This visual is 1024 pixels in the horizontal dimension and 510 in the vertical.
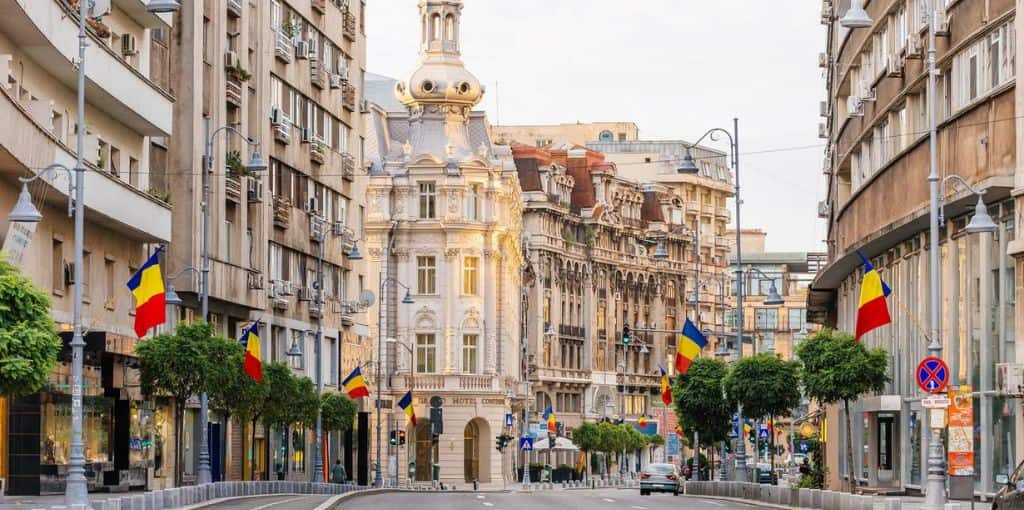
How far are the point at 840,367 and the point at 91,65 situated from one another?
19.2 meters

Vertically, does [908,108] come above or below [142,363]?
above

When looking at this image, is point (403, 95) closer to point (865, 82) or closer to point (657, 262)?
point (657, 262)

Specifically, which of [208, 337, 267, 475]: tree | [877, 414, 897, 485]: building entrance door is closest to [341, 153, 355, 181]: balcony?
[208, 337, 267, 475]: tree

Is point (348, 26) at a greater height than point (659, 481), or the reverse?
point (348, 26)

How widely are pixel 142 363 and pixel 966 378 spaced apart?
20.2 metres

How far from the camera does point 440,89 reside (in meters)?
116

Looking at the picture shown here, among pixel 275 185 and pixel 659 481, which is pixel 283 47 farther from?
pixel 659 481

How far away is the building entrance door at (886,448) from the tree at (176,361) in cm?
1854

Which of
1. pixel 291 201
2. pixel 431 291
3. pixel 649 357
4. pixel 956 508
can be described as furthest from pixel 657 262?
pixel 956 508

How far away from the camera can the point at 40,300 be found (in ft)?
109

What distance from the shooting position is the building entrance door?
2175 inches

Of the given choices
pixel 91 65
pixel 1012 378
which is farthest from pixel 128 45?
pixel 1012 378

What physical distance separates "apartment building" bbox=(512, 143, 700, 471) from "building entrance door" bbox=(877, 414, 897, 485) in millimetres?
70126

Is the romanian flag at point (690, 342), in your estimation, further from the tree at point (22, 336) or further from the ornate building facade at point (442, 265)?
the ornate building facade at point (442, 265)
